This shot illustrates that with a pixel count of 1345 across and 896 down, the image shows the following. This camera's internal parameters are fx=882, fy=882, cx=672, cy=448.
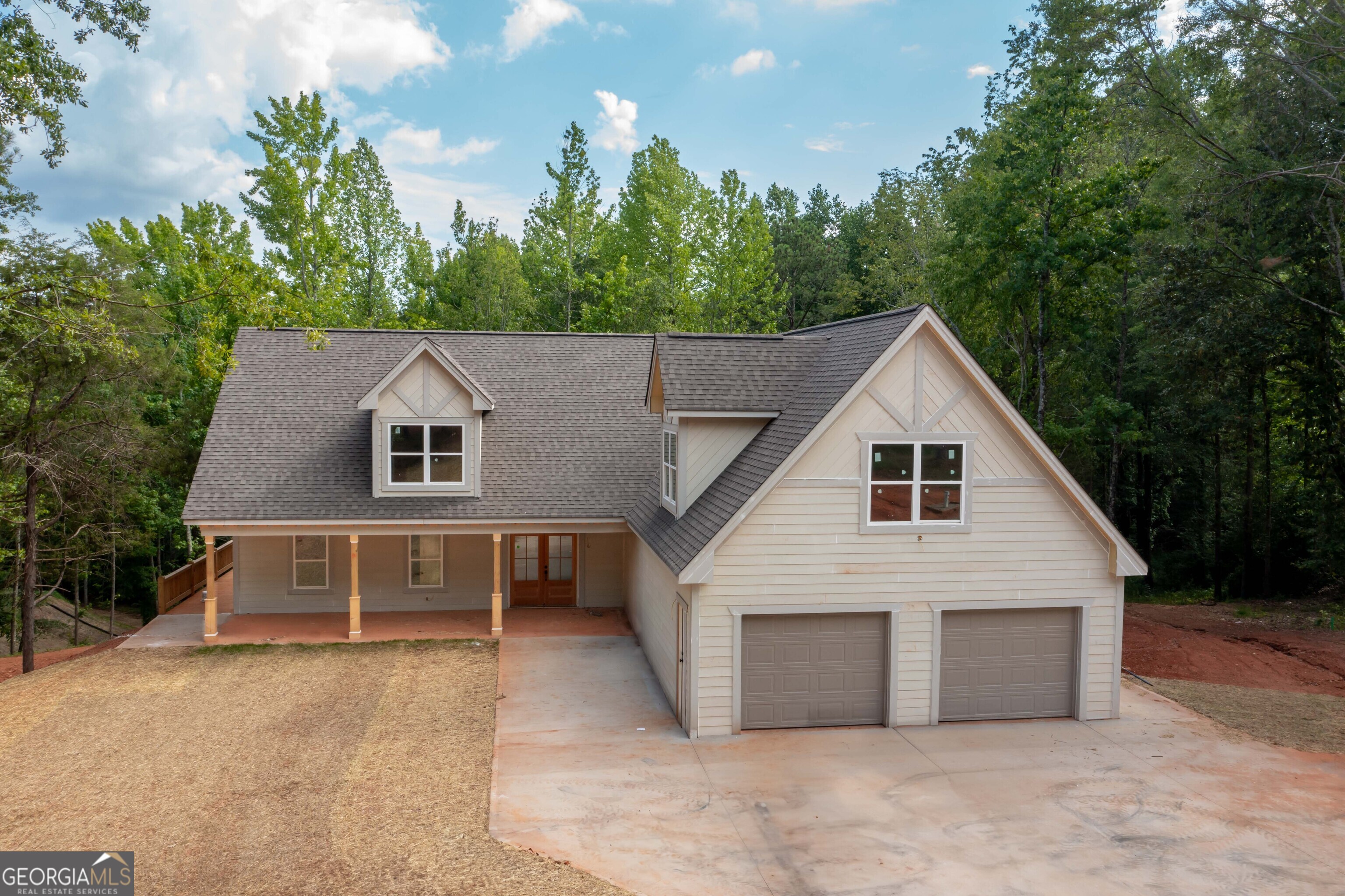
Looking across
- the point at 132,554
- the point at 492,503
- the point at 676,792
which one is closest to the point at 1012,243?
the point at 492,503

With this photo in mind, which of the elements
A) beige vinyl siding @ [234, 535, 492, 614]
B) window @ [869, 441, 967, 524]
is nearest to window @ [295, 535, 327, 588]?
beige vinyl siding @ [234, 535, 492, 614]

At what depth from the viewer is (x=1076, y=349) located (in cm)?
2948

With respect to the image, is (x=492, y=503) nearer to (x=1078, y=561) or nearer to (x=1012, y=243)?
(x=1078, y=561)

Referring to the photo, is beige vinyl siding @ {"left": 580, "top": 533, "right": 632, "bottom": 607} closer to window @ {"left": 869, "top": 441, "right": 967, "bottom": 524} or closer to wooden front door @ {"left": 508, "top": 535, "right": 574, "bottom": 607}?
wooden front door @ {"left": 508, "top": 535, "right": 574, "bottom": 607}

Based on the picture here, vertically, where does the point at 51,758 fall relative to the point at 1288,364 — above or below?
below

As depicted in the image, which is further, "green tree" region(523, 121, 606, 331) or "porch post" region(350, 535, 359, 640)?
"green tree" region(523, 121, 606, 331)

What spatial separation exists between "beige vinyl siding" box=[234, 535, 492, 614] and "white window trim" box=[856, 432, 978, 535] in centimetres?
1053

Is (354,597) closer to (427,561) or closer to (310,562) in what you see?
(427,561)

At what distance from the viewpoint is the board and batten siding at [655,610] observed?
45.9ft

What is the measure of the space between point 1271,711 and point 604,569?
13.1m

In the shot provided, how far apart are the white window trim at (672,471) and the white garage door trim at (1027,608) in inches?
178

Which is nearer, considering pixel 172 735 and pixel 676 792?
pixel 676 792

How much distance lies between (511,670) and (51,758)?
6716mm

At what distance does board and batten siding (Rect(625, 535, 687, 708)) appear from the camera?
13992 millimetres
